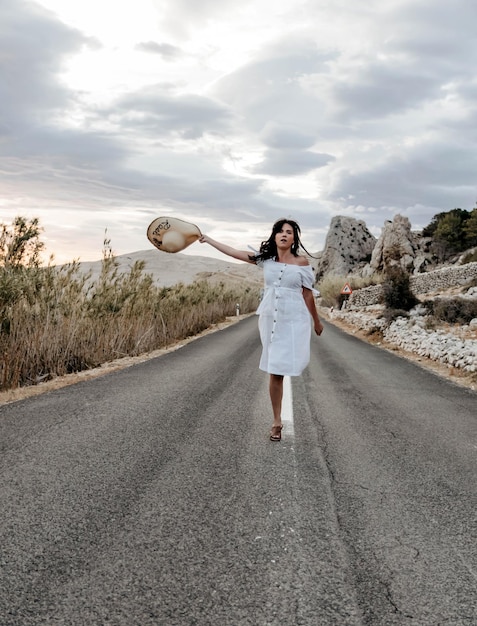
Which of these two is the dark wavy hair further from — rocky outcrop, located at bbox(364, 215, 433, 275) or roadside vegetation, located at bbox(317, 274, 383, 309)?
rocky outcrop, located at bbox(364, 215, 433, 275)

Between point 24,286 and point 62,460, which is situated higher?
point 24,286

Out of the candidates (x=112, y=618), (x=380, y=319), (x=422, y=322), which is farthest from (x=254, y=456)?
(x=380, y=319)

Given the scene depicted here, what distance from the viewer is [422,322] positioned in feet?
61.4

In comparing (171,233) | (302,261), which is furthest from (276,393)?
(171,233)

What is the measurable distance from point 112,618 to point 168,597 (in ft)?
0.92

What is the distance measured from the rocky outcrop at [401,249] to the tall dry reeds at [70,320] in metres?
40.6

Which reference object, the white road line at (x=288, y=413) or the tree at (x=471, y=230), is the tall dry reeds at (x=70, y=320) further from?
the tree at (x=471, y=230)

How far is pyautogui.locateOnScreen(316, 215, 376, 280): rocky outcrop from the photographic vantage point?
68312 millimetres

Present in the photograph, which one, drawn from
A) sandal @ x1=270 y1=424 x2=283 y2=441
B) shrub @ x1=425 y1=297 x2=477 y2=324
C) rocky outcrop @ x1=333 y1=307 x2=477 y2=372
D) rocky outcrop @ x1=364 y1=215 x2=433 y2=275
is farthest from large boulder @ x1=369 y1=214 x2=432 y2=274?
sandal @ x1=270 y1=424 x2=283 y2=441

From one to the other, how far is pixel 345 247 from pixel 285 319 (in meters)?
66.6

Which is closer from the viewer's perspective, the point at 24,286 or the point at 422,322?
the point at 24,286

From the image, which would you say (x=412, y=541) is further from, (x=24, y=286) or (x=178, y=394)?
(x=24, y=286)

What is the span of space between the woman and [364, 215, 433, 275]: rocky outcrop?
48230 mm

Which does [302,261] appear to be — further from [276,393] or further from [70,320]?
[70,320]
